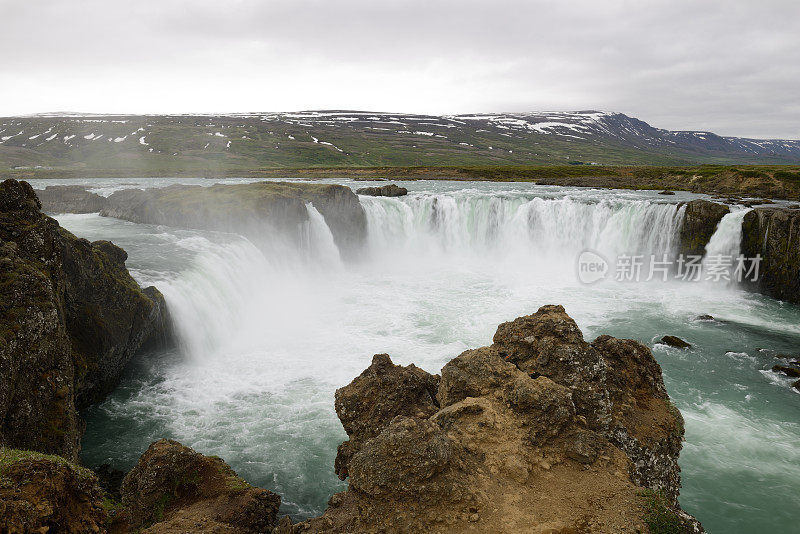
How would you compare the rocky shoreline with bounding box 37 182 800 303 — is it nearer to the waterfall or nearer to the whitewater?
the whitewater

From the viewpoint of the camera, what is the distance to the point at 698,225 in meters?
36.2

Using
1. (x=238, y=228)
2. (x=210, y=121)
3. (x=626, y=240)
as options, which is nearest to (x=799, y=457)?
(x=626, y=240)

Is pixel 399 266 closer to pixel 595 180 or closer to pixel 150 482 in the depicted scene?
pixel 150 482

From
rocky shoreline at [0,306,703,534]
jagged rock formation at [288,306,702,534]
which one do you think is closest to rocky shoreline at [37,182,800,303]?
rocky shoreline at [0,306,703,534]

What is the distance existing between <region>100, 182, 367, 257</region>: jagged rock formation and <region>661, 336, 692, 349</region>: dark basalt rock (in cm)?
2761

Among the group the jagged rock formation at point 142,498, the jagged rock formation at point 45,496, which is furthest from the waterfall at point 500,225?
the jagged rock formation at point 45,496

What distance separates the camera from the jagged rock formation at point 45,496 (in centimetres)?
557

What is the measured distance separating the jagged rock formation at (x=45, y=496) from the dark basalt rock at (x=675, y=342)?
24.5m

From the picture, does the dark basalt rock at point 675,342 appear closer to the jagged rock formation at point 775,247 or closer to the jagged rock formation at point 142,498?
the jagged rock formation at point 775,247

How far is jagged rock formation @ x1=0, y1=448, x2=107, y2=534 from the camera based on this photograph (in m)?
5.57

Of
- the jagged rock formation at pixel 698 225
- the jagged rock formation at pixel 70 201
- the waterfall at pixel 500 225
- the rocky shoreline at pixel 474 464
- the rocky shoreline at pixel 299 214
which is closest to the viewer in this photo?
the rocky shoreline at pixel 474 464

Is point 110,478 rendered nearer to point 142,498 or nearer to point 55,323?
point 142,498

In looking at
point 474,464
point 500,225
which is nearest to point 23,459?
point 474,464

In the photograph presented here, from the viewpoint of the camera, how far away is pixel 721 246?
35.2m
